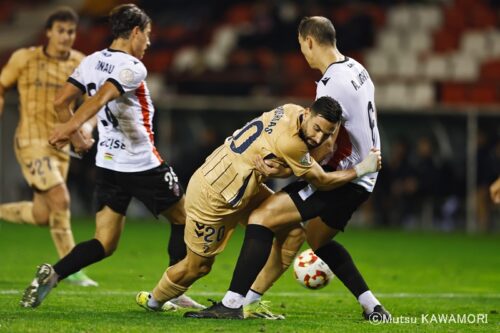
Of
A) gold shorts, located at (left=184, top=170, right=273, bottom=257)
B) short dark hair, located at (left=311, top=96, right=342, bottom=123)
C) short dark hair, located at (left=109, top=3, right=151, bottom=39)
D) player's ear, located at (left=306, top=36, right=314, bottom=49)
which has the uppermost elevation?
short dark hair, located at (left=109, top=3, right=151, bottom=39)

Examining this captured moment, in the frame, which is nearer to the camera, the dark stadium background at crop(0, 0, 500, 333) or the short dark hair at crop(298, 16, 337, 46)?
the short dark hair at crop(298, 16, 337, 46)

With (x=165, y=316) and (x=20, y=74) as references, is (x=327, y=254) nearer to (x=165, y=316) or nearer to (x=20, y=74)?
(x=165, y=316)

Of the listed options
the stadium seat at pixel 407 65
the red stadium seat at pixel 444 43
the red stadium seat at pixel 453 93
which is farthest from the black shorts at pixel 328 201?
the red stadium seat at pixel 444 43

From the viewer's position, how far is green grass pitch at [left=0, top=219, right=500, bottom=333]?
7371mm

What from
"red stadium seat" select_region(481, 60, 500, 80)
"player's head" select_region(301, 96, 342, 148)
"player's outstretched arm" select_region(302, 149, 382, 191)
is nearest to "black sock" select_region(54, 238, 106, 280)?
"player's outstretched arm" select_region(302, 149, 382, 191)

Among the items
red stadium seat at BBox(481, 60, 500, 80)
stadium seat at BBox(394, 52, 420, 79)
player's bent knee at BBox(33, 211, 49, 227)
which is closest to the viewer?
player's bent knee at BBox(33, 211, 49, 227)

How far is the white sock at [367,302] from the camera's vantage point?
794 cm

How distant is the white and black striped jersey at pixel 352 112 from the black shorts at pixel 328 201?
91mm

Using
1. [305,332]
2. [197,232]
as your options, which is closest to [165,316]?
[197,232]

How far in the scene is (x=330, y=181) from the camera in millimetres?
7508

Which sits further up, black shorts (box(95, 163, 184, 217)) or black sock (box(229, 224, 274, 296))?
black shorts (box(95, 163, 184, 217))

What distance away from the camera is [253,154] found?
7477 mm

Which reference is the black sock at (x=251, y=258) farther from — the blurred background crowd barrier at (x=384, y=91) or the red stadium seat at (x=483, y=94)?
the red stadium seat at (x=483, y=94)

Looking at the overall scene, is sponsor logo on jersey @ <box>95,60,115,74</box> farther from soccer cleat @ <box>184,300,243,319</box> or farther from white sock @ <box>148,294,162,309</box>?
soccer cleat @ <box>184,300,243,319</box>
